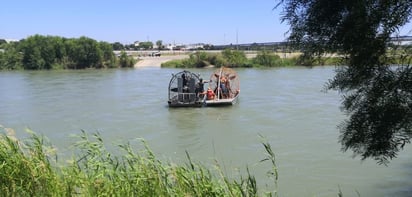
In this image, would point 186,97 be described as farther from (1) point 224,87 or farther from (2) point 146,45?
(2) point 146,45

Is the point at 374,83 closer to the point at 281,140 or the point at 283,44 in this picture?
the point at 283,44

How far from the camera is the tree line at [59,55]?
77188mm

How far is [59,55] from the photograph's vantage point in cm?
7994

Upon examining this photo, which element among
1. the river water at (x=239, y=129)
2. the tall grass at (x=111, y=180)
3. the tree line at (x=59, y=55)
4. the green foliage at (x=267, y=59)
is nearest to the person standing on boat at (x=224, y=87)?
the river water at (x=239, y=129)

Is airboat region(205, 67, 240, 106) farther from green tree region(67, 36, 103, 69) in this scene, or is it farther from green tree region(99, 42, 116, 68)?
green tree region(67, 36, 103, 69)

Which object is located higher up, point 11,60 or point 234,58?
point 11,60

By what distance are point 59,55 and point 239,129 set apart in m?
65.4

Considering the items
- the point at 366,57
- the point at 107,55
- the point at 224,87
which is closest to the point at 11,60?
the point at 107,55

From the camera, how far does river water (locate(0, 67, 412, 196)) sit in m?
12.3

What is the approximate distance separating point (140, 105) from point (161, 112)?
11.2 feet

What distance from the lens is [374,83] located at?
4.38m

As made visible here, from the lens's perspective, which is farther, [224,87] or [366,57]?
[224,87]

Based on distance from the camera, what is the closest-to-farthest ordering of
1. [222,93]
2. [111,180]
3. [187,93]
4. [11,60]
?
[111,180] → [187,93] → [222,93] → [11,60]

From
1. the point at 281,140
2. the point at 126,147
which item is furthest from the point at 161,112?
the point at 126,147
